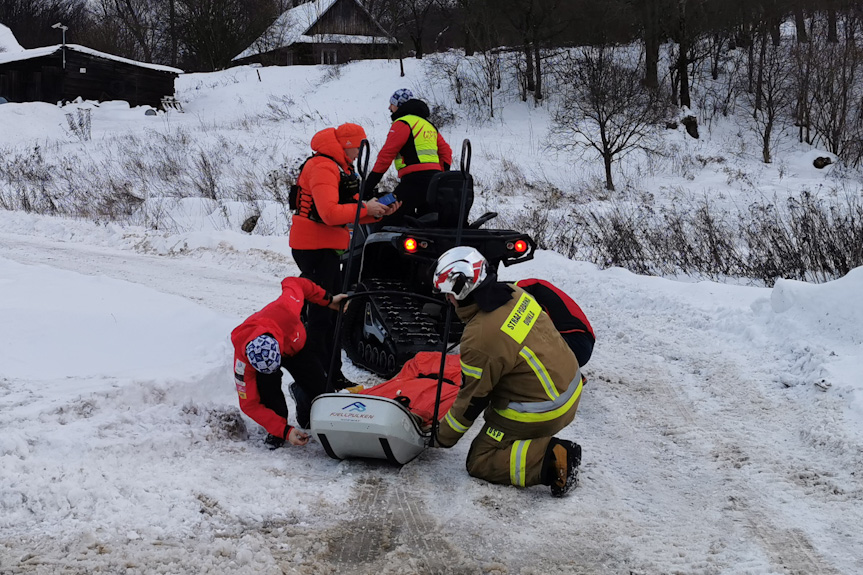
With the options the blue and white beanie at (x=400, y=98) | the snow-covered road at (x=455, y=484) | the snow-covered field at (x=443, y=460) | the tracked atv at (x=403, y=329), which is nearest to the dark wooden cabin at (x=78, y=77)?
the snow-covered field at (x=443, y=460)

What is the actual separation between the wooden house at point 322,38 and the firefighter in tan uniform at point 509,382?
143 feet

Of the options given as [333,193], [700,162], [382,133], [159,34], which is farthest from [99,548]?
[159,34]

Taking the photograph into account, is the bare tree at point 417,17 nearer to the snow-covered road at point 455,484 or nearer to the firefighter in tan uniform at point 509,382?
the snow-covered road at point 455,484

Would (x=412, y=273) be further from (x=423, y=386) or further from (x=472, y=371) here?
(x=472, y=371)

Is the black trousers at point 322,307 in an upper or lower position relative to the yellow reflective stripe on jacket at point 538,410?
upper

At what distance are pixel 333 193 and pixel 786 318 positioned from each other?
3836mm

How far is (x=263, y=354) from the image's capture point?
4.45m

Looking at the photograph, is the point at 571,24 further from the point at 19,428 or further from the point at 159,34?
the point at 159,34

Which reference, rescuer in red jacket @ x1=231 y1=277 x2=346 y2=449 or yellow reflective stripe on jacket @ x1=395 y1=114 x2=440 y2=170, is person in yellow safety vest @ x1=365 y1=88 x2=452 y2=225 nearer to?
yellow reflective stripe on jacket @ x1=395 y1=114 x2=440 y2=170

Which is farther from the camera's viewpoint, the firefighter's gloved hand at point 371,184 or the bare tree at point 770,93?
the bare tree at point 770,93

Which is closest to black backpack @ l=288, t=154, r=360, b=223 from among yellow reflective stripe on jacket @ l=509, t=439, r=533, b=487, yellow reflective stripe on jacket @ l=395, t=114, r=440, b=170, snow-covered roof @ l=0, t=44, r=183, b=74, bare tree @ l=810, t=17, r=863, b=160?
yellow reflective stripe on jacket @ l=395, t=114, r=440, b=170

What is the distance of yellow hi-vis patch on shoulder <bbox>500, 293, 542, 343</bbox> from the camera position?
4.08m

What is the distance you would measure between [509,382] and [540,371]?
174 millimetres

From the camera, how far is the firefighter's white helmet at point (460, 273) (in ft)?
13.4
